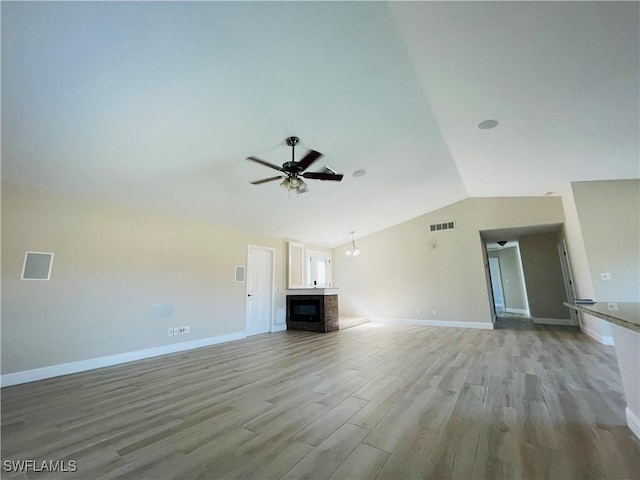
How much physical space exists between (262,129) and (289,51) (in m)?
1.03

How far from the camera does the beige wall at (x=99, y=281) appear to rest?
131 inches

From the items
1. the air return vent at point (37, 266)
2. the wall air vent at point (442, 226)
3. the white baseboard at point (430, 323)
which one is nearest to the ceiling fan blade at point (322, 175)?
the air return vent at point (37, 266)

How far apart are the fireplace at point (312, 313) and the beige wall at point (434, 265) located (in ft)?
6.03

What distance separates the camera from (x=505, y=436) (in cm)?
187

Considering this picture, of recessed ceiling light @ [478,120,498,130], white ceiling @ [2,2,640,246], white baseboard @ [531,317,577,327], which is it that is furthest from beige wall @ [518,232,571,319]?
recessed ceiling light @ [478,120,498,130]

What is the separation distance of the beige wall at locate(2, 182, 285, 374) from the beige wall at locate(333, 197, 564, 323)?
454 centimetres

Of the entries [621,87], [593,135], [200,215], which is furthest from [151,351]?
[593,135]

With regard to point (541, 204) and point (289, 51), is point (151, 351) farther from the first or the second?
point (541, 204)

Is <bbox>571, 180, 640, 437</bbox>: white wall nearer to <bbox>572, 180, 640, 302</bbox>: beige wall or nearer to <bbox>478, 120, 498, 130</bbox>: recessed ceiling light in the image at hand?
<bbox>572, 180, 640, 302</bbox>: beige wall

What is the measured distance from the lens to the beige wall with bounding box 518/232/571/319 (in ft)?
23.0

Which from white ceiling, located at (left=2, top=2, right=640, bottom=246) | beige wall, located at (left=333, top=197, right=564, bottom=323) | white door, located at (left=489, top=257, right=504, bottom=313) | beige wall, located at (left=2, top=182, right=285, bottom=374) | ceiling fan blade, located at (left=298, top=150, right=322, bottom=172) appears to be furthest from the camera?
white door, located at (left=489, top=257, right=504, bottom=313)

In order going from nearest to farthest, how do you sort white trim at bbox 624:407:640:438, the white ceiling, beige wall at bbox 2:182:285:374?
white trim at bbox 624:407:640:438 → the white ceiling → beige wall at bbox 2:182:285:374

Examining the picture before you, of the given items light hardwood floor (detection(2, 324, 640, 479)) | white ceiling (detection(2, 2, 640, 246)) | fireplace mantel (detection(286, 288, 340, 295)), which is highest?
white ceiling (detection(2, 2, 640, 246))

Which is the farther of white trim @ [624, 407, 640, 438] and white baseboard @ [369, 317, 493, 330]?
white baseboard @ [369, 317, 493, 330]
